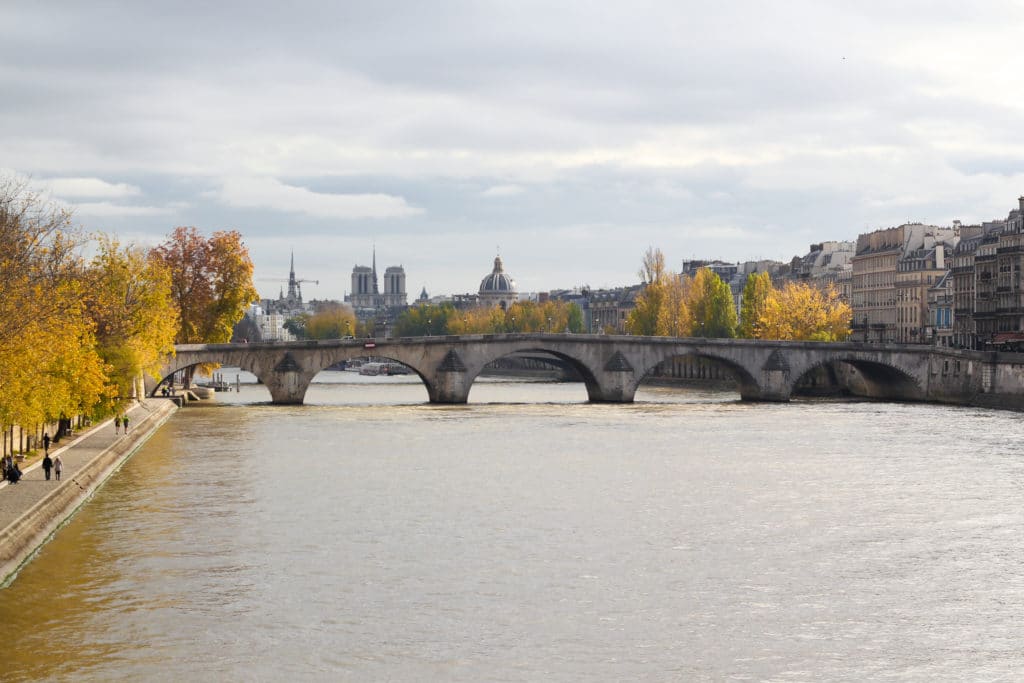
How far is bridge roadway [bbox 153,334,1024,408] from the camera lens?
268 ft

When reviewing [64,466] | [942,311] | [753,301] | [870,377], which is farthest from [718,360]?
[64,466]

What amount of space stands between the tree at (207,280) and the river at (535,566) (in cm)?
3203

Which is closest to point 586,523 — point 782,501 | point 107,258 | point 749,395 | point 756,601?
point 782,501

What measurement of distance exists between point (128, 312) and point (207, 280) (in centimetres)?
2132

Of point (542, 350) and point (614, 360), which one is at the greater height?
point (542, 350)

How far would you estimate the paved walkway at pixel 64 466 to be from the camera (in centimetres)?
3316

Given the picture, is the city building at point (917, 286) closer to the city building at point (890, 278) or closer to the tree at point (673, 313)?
the city building at point (890, 278)

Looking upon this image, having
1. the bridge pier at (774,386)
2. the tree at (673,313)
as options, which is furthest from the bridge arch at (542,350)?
the tree at (673,313)

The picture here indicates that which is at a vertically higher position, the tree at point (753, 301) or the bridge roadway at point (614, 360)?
the tree at point (753, 301)

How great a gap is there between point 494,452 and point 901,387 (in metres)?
43.7

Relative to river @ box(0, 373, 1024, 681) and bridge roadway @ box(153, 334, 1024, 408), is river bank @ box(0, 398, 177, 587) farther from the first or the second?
bridge roadway @ box(153, 334, 1024, 408)

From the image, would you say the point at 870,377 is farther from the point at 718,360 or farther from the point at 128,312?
the point at 128,312

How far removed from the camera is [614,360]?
87.9m

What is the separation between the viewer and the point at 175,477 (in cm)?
4547
